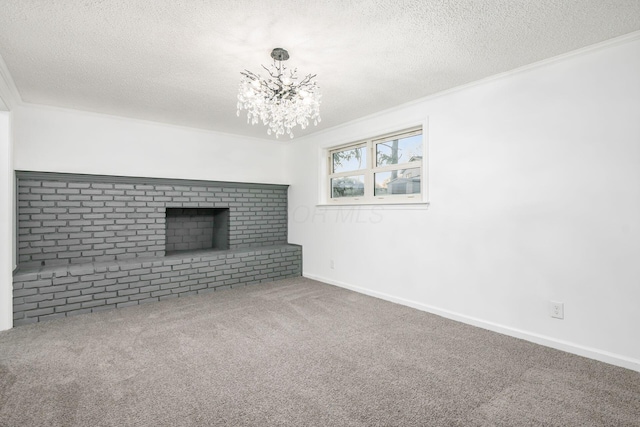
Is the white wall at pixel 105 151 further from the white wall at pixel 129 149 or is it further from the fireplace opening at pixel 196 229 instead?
the fireplace opening at pixel 196 229

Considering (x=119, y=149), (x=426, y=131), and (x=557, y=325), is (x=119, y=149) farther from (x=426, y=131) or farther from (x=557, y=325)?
(x=557, y=325)

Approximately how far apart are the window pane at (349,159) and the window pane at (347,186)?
14 cm

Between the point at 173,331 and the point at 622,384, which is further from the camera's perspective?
the point at 173,331

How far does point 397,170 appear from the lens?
3855 millimetres

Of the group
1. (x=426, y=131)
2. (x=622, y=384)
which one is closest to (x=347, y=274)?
(x=426, y=131)

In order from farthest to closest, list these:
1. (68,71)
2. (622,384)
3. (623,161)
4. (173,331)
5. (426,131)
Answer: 1. (426,131)
2. (173,331)
3. (68,71)
4. (623,161)
5. (622,384)

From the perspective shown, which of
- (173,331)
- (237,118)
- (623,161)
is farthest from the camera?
(237,118)

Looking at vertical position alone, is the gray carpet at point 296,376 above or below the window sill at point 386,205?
below

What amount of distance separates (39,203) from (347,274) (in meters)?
3.70

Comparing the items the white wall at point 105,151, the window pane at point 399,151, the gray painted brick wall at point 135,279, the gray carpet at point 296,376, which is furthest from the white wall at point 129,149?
the window pane at point 399,151

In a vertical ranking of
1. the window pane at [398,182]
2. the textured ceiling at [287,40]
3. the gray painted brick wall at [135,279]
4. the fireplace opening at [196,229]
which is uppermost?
the textured ceiling at [287,40]

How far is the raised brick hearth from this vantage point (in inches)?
133

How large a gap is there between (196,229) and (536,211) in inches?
178

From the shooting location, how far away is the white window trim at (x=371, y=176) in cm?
343
